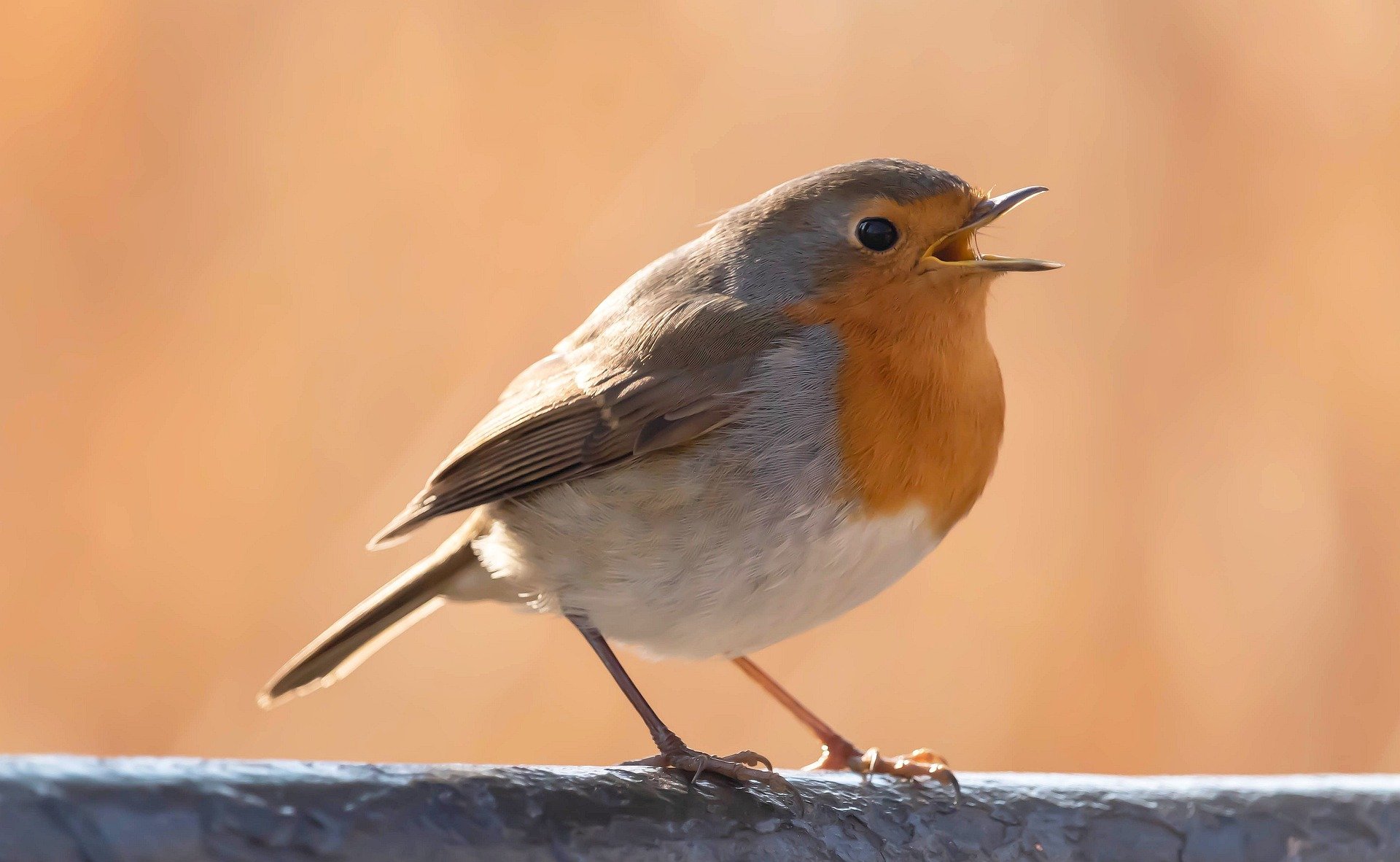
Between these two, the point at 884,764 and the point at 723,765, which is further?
the point at 884,764

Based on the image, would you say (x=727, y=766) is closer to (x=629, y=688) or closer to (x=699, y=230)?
(x=629, y=688)

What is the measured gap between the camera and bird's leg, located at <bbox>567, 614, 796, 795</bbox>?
4.36 ft

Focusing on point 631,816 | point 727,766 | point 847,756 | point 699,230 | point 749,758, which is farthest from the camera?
point 699,230

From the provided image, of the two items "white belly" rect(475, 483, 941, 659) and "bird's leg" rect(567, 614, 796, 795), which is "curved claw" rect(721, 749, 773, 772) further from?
"white belly" rect(475, 483, 941, 659)

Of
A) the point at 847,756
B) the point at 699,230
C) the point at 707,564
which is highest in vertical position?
the point at 699,230

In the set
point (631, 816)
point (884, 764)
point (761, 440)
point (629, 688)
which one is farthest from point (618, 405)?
point (631, 816)

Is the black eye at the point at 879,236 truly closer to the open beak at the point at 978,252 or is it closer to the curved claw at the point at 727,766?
the open beak at the point at 978,252

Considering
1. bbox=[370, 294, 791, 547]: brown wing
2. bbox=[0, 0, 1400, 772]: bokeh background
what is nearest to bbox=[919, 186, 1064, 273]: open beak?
bbox=[370, 294, 791, 547]: brown wing

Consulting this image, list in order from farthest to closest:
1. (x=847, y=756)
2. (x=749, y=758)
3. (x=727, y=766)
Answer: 1. (x=847, y=756)
2. (x=749, y=758)
3. (x=727, y=766)

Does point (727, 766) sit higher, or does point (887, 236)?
point (887, 236)

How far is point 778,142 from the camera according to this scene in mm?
2947

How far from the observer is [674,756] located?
5.36 ft

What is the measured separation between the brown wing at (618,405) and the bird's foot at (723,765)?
1.26 feet

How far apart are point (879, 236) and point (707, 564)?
0.52 m
